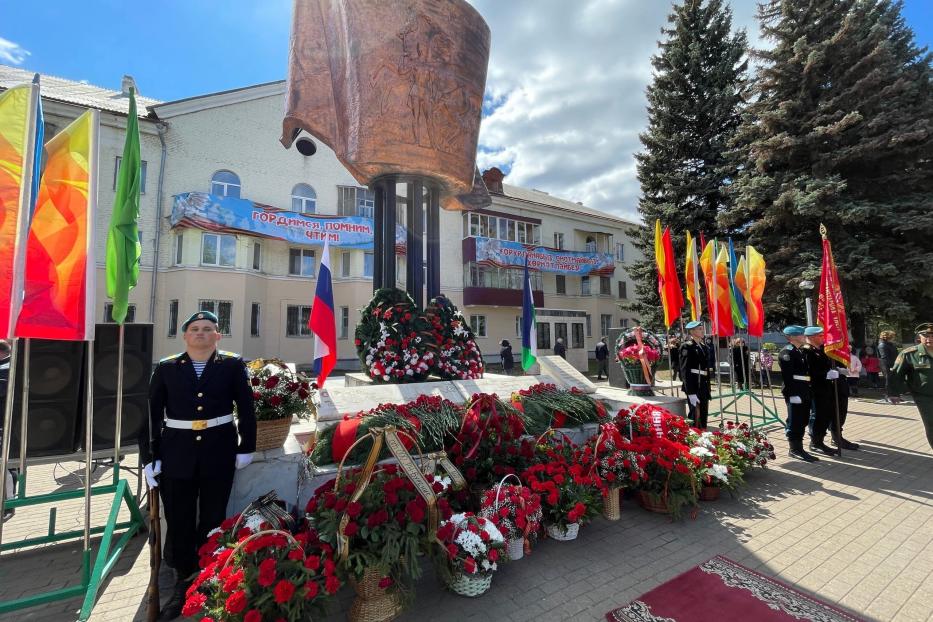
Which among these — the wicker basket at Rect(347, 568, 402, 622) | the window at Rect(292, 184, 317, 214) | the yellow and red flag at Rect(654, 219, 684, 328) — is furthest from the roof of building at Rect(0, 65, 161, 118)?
the wicker basket at Rect(347, 568, 402, 622)

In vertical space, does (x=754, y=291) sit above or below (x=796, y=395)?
above

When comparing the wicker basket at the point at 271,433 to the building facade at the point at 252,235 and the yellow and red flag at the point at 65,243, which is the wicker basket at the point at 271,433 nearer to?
the yellow and red flag at the point at 65,243

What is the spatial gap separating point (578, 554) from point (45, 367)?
4.75 m

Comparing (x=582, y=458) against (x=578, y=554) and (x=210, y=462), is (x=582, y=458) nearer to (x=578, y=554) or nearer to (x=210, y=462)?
(x=578, y=554)

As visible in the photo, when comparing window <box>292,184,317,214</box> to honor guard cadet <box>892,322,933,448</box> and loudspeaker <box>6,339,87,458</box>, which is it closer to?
loudspeaker <box>6,339,87,458</box>

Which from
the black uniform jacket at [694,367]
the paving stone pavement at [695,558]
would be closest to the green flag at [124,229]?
the paving stone pavement at [695,558]

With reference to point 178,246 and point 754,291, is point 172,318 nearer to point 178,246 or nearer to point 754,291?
point 178,246

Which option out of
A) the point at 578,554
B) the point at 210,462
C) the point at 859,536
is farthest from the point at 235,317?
the point at 859,536

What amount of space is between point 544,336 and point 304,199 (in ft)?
46.2

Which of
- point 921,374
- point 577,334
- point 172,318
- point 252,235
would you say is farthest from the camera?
point 577,334

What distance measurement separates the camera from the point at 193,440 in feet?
8.79

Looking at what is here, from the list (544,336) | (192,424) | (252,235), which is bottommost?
(192,424)

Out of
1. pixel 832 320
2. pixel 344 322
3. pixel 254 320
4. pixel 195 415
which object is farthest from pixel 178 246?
pixel 832 320

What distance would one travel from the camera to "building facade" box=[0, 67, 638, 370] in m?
16.5
